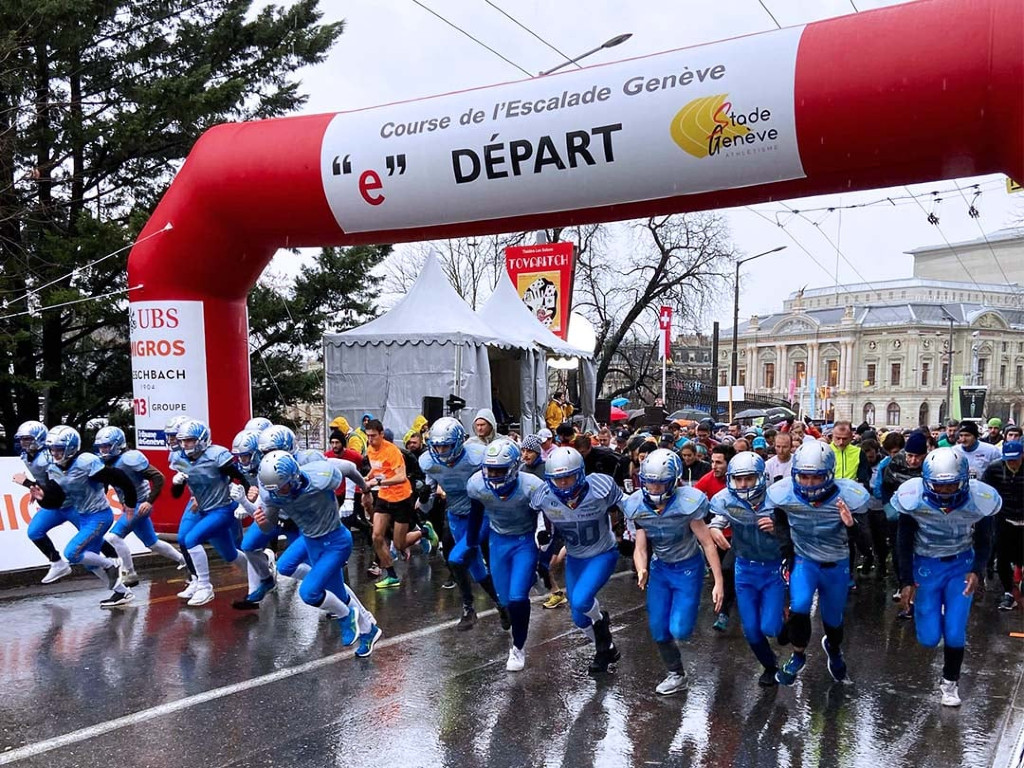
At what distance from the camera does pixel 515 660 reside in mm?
6961

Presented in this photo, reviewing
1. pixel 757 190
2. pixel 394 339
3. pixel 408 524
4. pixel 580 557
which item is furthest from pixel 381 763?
pixel 394 339

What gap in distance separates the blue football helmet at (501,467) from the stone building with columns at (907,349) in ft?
264

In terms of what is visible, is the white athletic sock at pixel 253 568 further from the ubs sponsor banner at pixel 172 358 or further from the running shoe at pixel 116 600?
the ubs sponsor banner at pixel 172 358

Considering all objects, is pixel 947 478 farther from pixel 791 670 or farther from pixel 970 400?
pixel 970 400

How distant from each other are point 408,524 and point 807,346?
8730cm

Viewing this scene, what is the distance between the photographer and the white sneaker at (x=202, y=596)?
30.1ft

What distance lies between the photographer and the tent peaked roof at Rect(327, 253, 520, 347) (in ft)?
58.6

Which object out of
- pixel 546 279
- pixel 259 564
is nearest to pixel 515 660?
A: pixel 259 564

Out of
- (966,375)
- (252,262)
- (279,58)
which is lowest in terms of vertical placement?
(966,375)

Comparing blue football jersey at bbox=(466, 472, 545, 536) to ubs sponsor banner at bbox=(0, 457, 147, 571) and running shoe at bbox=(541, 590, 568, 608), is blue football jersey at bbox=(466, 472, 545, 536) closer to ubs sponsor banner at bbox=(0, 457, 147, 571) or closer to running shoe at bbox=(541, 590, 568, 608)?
running shoe at bbox=(541, 590, 568, 608)

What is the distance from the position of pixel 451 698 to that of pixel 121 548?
5.04m

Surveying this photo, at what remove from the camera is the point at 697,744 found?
5.46 m

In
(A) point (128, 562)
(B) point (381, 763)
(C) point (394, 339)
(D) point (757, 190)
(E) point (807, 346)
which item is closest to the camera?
(B) point (381, 763)

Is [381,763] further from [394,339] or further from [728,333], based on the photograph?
[728,333]
